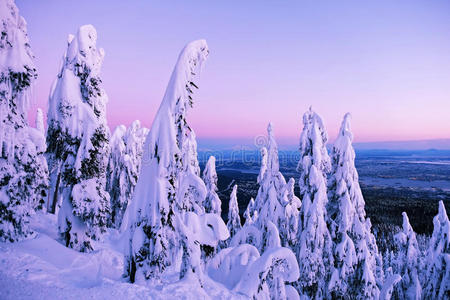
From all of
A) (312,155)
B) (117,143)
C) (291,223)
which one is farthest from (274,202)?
(117,143)

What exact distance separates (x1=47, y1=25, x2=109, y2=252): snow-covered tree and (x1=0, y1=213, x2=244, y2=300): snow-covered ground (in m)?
1.44

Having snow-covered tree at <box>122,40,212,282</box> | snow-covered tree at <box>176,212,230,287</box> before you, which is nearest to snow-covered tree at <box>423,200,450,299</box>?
snow-covered tree at <box>176,212,230,287</box>

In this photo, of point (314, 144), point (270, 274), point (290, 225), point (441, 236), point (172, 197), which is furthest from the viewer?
point (441, 236)

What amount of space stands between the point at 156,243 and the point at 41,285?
325cm

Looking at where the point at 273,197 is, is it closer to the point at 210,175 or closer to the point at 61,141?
the point at 210,175

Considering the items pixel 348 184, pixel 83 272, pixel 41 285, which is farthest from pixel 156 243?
pixel 348 184

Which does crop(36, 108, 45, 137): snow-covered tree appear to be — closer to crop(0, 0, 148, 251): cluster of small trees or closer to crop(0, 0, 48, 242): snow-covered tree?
crop(0, 0, 148, 251): cluster of small trees

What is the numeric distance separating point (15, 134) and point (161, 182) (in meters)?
6.84

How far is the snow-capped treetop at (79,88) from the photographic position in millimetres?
11680

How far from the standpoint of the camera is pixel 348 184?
50.3 ft

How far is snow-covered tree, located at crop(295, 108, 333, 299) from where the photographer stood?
1434cm

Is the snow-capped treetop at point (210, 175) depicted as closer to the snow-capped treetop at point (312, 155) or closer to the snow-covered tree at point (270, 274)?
the snow-capped treetop at point (312, 155)

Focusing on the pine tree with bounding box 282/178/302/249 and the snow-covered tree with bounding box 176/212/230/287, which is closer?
the snow-covered tree with bounding box 176/212/230/287

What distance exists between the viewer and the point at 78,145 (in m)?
12.0
